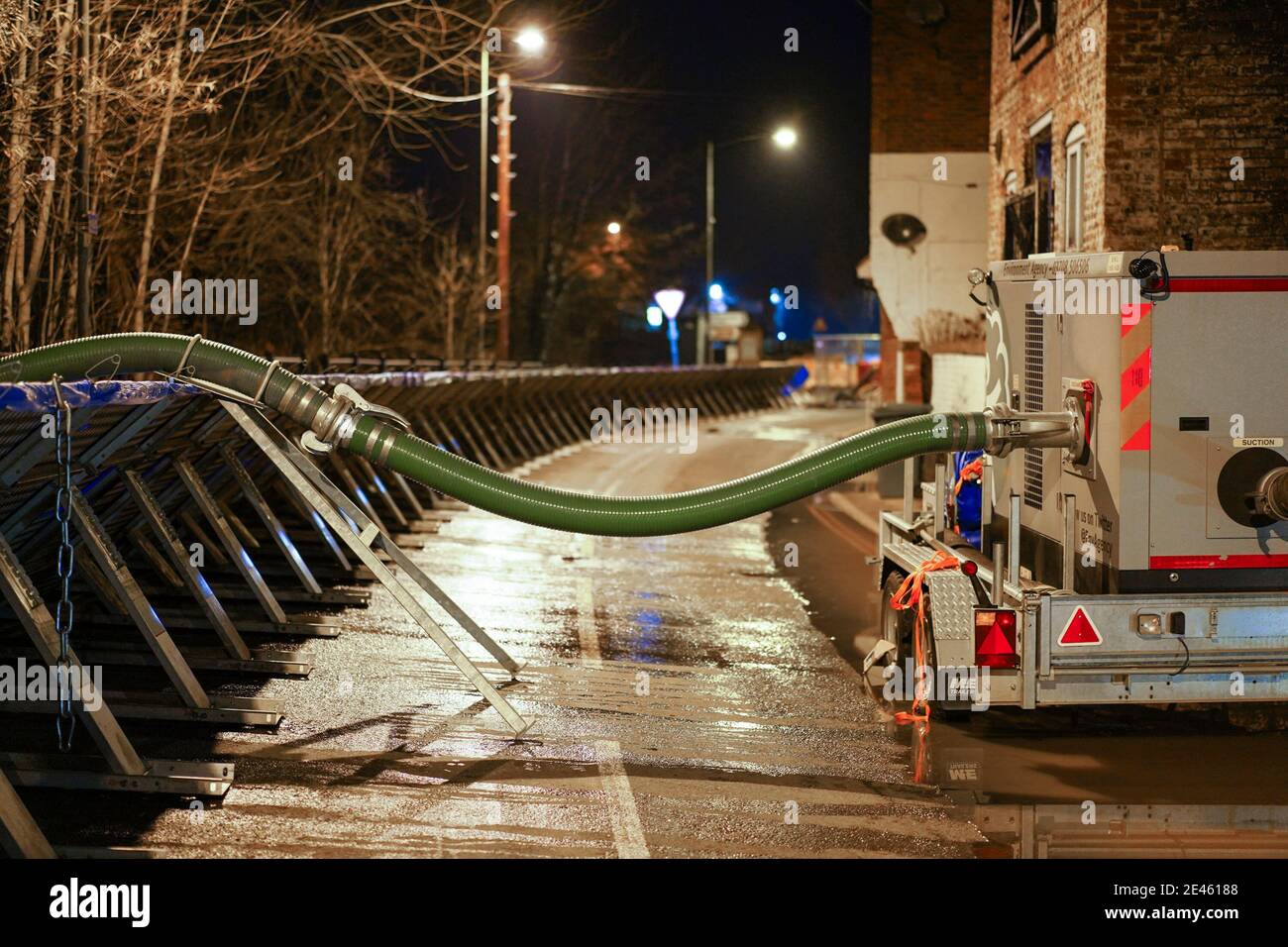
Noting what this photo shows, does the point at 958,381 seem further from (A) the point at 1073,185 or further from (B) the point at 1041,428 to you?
(B) the point at 1041,428

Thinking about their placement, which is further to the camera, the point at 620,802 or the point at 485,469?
the point at 485,469

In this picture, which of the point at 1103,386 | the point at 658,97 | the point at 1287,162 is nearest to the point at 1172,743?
the point at 1103,386

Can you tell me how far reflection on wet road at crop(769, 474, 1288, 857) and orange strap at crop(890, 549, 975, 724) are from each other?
0.15 meters

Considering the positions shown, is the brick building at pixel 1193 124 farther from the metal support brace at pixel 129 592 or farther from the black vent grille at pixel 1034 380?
the metal support brace at pixel 129 592

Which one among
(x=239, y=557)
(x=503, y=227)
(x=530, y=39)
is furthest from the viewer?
(x=503, y=227)

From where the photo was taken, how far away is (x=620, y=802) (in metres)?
7.12

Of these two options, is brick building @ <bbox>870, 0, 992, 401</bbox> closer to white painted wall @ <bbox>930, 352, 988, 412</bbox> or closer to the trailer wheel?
white painted wall @ <bbox>930, 352, 988, 412</bbox>

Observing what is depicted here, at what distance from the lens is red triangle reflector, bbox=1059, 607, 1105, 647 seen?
303 inches

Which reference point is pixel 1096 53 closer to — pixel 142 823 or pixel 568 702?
pixel 568 702

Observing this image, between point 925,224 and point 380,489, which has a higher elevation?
point 925,224

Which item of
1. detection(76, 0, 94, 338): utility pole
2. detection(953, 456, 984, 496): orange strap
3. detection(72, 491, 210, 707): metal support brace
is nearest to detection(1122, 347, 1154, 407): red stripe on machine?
detection(953, 456, 984, 496): orange strap

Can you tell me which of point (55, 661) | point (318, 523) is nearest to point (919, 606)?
point (55, 661)

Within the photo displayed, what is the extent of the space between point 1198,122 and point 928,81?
1563cm
